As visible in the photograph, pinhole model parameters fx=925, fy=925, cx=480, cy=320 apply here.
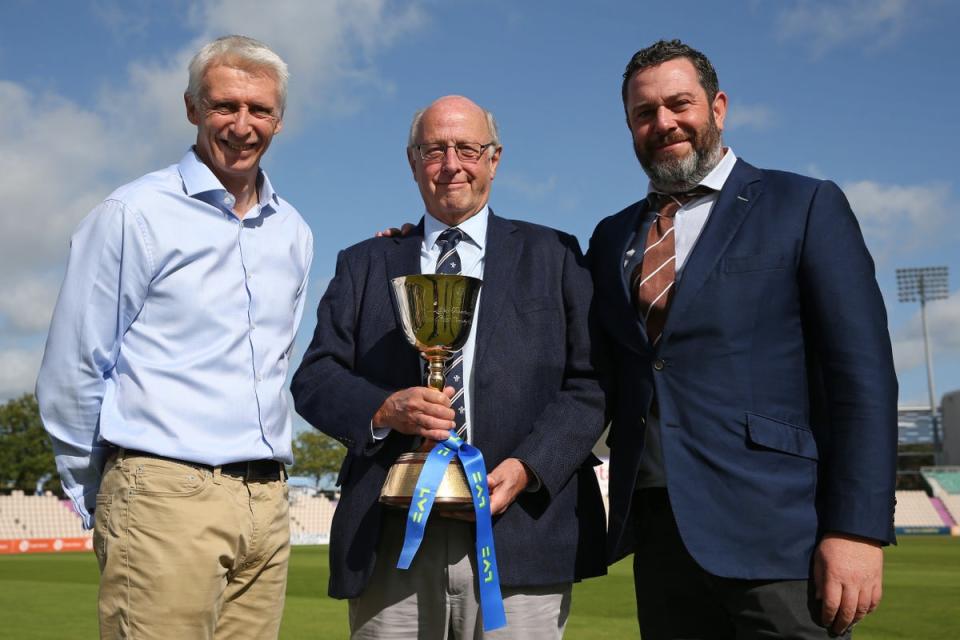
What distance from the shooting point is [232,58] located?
3.11m

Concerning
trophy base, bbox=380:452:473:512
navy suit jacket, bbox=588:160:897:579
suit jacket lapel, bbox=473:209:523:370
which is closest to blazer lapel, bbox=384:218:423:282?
suit jacket lapel, bbox=473:209:523:370

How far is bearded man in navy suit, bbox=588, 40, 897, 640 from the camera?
271 centimetres

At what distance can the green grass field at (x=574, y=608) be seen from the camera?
9297 millimetres

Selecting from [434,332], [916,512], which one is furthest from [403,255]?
[916,512]

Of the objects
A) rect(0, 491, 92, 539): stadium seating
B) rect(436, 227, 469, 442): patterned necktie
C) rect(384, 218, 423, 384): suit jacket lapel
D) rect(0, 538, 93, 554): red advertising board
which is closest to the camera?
rect(436, 227, 469, 442): patterned necktie

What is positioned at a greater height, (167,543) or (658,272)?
(658,272)

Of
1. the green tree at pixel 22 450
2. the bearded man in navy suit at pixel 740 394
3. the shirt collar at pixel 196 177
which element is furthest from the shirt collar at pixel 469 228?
the green tree at pixel 22 450

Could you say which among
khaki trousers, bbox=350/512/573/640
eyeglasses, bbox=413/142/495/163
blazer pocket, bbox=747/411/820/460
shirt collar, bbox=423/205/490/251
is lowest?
khaki trousers, bbox=350/512/573/640

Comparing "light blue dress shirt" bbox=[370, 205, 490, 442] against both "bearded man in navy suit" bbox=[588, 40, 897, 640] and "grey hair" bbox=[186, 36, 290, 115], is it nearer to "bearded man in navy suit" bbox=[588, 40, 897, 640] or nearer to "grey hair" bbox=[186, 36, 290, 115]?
"bearded man in navy suit" bbox=[588, 40, 897, 640]

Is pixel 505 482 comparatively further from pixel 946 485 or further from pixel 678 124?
pixel 946 485

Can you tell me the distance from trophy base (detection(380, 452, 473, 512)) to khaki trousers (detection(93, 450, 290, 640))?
0.46 m

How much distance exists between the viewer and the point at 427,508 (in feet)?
9.27

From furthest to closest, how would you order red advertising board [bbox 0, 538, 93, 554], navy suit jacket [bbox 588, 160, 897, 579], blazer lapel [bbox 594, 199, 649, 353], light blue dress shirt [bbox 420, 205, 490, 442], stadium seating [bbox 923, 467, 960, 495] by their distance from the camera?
stadium seating [bbox 923, 467, 960, 495] < red advertising board [bbox 0, 538, 93, 554] < light blue dress shirt [bbox 420, 205, 490, 442] < blazer lapel [bbox 594, 199, 649, 353] < navy suit jacket [bbox 588, 160, 897, 579]

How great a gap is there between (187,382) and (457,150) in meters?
1.25
